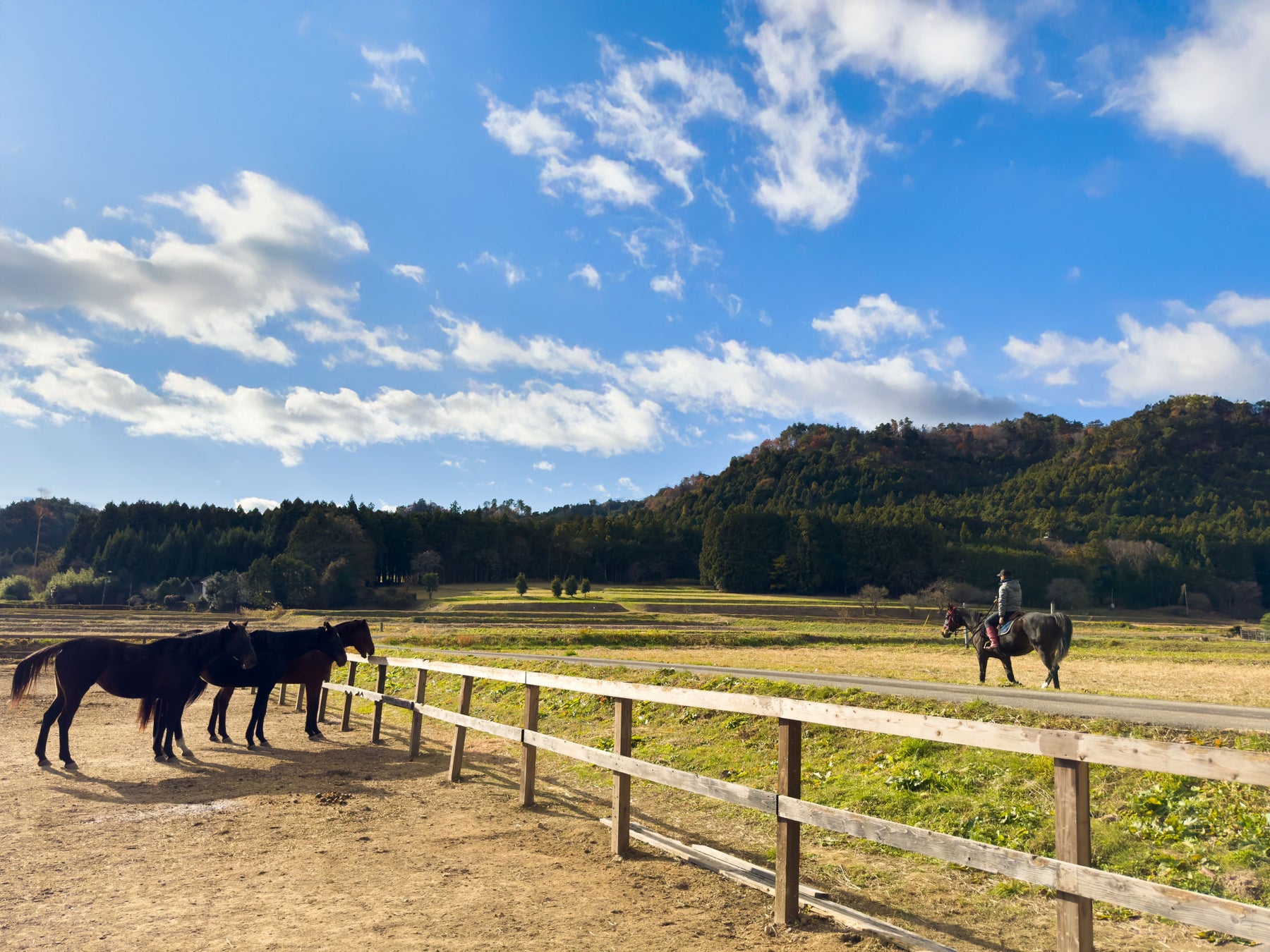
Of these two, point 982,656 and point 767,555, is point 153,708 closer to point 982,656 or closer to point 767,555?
point 982,656

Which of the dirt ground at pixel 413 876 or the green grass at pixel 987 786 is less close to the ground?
the green grass at pixel 987 786

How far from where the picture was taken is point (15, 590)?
8050cm

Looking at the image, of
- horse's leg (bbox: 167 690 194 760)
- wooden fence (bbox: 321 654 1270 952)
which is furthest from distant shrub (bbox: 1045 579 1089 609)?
wooden fence (bbox: 321 654 1270 952)

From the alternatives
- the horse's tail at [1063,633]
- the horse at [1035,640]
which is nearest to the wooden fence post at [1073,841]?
the horse at [1035,640]

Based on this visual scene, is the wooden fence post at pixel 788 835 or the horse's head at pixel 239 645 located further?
the horse's head at pixel 239 645

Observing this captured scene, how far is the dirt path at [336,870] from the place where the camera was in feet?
16.6

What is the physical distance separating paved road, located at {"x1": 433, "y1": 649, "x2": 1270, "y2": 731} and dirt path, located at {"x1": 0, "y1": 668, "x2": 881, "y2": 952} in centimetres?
598

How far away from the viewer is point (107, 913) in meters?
5.42

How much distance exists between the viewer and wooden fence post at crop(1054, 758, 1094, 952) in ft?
12.2

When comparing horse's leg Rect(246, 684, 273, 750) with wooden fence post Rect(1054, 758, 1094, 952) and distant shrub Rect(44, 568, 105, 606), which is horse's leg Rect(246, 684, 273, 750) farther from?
distant shrub Rect(44, 568, 105, 606)

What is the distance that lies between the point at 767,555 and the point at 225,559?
74.0 m

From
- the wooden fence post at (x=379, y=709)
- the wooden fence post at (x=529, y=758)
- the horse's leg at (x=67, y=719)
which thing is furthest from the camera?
the wooden fence post at (x=379, y=709)

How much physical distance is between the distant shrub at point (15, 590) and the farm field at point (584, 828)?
3342 inches

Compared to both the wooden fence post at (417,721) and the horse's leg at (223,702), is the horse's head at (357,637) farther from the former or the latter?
the wooden fence post at (417,721)
